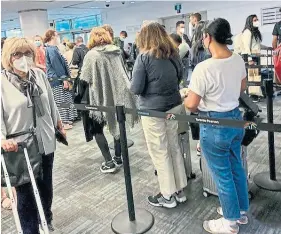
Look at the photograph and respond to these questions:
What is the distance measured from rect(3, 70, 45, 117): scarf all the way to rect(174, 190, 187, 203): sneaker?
52.2 inches

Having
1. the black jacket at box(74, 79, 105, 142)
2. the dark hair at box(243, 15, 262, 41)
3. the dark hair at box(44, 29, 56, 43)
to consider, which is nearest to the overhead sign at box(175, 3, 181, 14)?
the dark hair at box(243, 15, 262, 41)

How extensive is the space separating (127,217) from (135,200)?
297 millimetres

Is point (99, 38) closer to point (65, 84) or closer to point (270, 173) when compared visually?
point (65, 84)

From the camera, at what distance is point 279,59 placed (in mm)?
2500

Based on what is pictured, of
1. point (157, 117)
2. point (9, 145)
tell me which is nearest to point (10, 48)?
point (9, 145)

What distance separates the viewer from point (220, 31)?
1.79 metres

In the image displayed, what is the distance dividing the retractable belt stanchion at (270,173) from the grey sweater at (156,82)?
2.56 ft

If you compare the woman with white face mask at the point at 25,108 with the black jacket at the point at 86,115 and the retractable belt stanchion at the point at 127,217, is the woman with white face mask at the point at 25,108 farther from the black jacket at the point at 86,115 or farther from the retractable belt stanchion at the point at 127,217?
the black jacket at the point at 86,115

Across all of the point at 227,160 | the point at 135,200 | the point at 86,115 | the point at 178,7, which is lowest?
the point at 135,200

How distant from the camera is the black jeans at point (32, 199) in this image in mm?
1865

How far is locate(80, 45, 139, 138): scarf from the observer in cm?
292

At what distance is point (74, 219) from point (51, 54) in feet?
8.64

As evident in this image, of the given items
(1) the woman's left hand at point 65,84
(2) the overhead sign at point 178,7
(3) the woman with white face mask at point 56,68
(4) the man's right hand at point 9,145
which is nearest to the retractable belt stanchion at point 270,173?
(4) the man's right hand at point 9,145

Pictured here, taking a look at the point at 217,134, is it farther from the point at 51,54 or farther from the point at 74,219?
the point at 51,54
